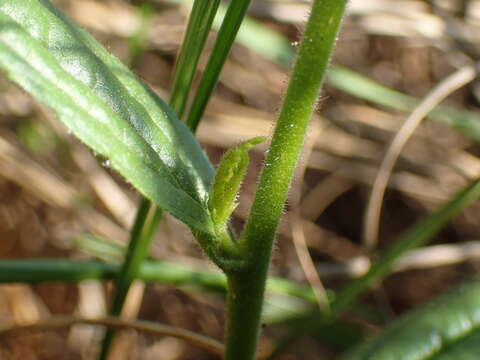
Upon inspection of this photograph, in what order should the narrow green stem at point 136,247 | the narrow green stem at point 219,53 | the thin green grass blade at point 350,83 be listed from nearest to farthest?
the narrow green stem at point 219,53 → the narrow green stem at point 136,247 → the thin green grass blade at point 350,83

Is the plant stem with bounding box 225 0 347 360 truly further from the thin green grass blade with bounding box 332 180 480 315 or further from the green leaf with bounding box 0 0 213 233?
the thin green grass blade with bounding box 332 180 480 315

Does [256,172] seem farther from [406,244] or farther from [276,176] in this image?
[276,176]

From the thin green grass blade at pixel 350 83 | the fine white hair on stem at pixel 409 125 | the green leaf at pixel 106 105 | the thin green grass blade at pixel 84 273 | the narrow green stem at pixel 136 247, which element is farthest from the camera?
the thin green grass blade at pixel 350 83

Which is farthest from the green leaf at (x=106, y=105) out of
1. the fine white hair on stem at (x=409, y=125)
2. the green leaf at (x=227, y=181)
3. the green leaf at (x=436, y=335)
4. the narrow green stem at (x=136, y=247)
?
the fine white hair on stem at (x=409, y=125)

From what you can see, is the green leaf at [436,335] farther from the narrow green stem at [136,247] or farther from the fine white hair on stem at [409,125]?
the fine white hair on stem at [409,125]

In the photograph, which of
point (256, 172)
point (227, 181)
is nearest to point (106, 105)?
point (227, 181)

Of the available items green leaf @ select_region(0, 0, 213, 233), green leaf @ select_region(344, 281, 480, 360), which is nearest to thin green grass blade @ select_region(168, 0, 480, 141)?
green leaf @ select_region(344, 281, 480, 360)
